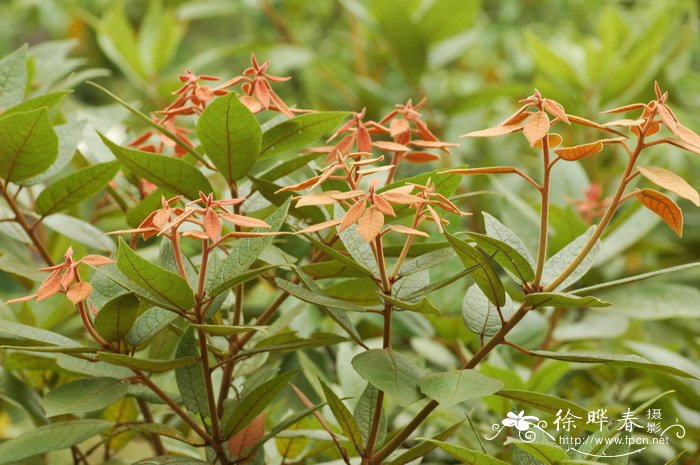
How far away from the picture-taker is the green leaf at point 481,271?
1.76ft

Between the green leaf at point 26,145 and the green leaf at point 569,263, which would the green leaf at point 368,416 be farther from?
the green leaf at point 26,145

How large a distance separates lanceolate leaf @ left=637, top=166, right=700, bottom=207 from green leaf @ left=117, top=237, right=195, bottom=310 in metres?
0.28

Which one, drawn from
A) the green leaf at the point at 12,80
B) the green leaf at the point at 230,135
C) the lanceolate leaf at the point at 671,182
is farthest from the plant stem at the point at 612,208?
the green leaf at the point at 12,80

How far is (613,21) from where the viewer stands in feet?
5.10

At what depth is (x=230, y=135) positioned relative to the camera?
60 centimetres

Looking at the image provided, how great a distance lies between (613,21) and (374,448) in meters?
1.13

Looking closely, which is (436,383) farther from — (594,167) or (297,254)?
(594,167)

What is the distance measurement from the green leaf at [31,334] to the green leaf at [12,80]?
241mm

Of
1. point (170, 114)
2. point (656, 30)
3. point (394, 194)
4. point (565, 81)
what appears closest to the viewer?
point (394, 194)

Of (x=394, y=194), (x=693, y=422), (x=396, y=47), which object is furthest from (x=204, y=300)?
(x=396, y=47)

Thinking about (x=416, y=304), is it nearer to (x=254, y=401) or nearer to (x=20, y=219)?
(x=254, y=401)

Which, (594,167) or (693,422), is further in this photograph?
(594,167)

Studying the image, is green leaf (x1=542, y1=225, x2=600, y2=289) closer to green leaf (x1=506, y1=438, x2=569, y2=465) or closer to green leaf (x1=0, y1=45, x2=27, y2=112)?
green leaf (x1=506, y1=438, x2=569, y2=465)

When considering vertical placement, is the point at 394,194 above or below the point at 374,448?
above
